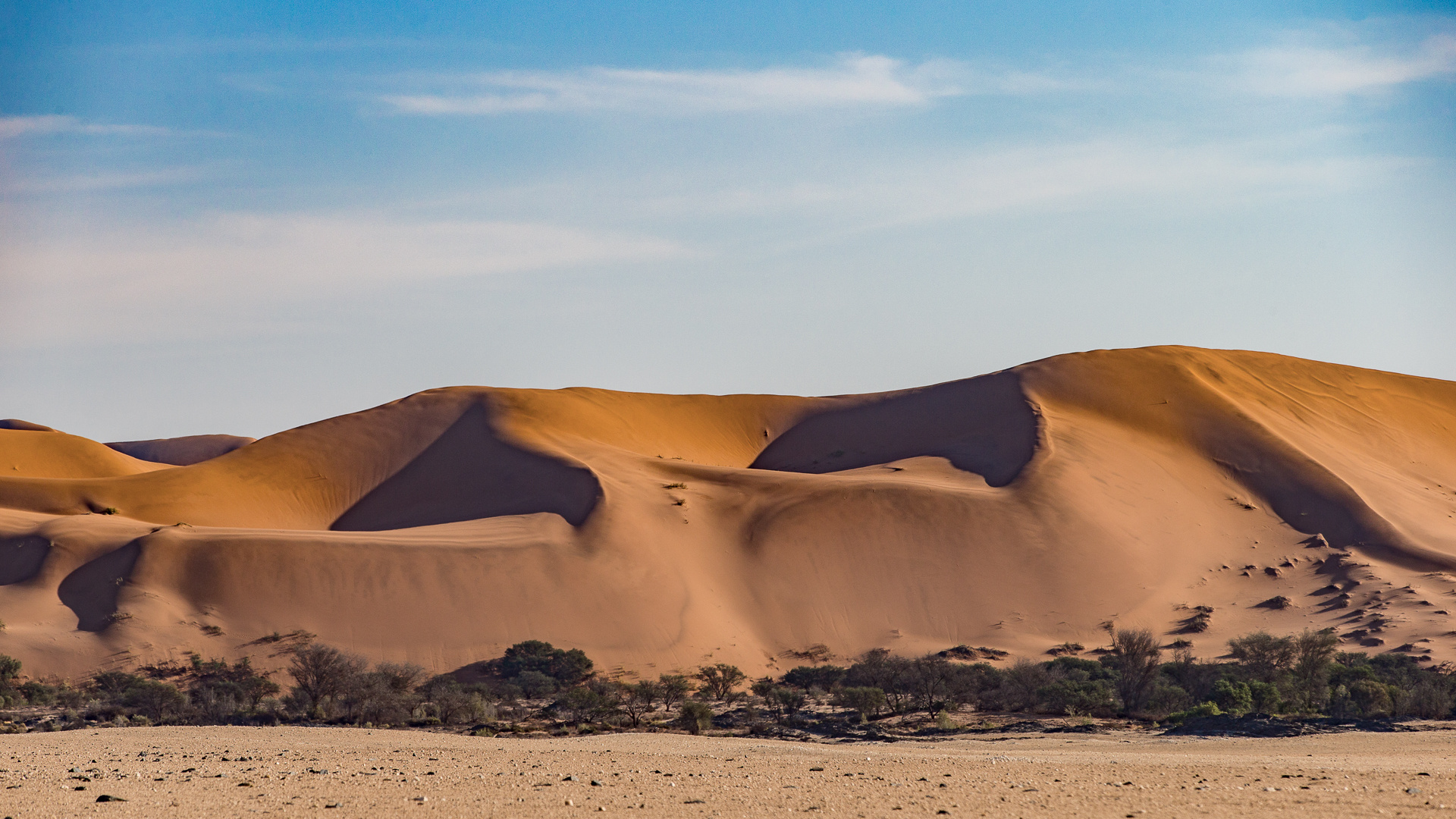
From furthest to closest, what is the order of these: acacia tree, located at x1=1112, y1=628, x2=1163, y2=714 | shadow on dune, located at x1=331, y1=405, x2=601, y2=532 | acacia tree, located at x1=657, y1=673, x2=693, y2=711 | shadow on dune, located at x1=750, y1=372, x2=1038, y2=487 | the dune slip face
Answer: shadow on dune, located at x1=750, y1=372, x2=1038, y2=487, shadow on dune, located at x1=331, y1=405, x2=601, y2=532, the dune slip face, acacia tree, located at x1=657, y1=673, x2=693, y2=711, acacia tree, located at x1=1112, y1=628, x2=1163, y2=714

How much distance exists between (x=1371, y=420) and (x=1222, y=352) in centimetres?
1035

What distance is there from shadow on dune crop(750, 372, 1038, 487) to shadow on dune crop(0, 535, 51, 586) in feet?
115

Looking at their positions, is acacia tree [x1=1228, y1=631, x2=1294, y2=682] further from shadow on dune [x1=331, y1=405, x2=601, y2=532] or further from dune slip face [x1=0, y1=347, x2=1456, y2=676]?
shadow on dune [x1=331, y1=405, x2=601, y2=532]

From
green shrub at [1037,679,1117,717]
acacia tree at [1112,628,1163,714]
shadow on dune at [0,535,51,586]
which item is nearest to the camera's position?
green shrub at [1037,679,1117,717]

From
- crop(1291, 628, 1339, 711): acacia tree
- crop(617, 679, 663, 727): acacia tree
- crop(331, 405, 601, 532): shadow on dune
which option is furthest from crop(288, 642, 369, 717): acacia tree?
crop(1291, 628, 1339, 711): acacia tree

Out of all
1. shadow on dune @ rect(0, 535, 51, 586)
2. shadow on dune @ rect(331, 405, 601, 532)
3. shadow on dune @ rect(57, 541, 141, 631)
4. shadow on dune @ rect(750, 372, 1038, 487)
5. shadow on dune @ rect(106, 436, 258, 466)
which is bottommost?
shadow on dune @ rect(57, 541, 141, 631)

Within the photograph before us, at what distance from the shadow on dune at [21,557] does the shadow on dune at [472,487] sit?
1453 centimetres

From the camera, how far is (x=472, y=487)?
186 feet

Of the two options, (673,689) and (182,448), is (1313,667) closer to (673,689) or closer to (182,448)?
(673,689)

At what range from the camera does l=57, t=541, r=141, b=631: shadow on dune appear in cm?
3953

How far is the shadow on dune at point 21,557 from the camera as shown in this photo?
43094 mm

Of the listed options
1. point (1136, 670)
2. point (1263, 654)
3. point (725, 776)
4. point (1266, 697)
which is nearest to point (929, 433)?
point (1263, 654)

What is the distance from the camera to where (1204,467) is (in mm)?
56281

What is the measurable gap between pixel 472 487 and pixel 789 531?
54.6ft
